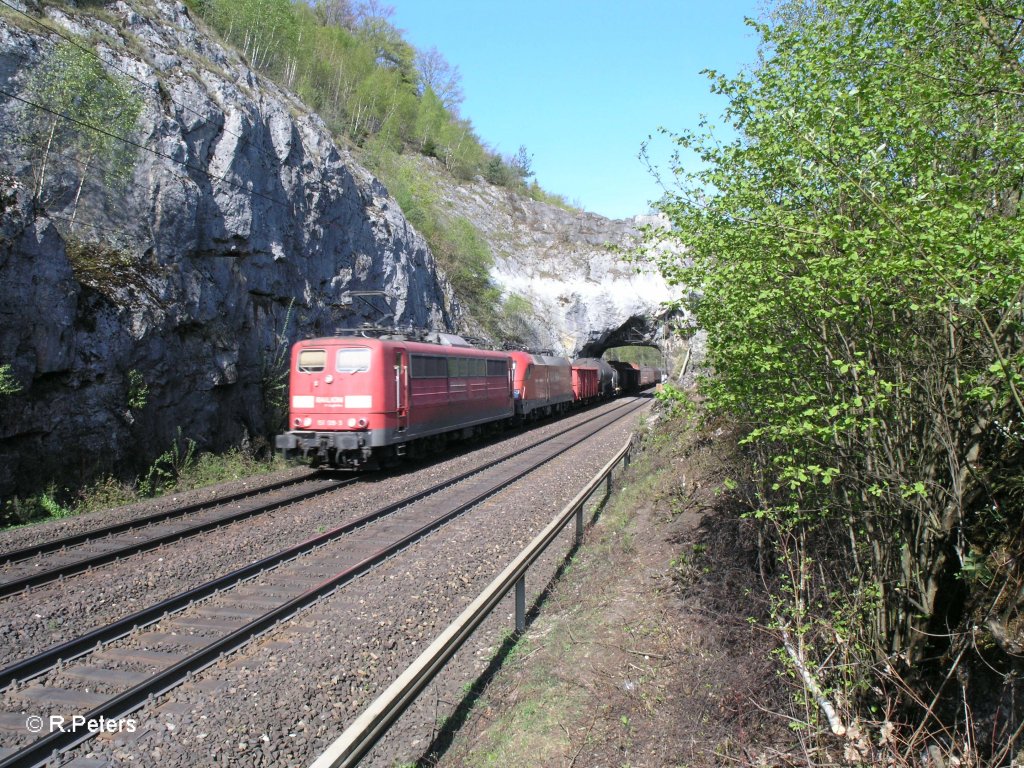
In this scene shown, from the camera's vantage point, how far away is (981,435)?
3672 millimetres

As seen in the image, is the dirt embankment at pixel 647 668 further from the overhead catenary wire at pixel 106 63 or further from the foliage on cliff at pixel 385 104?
the foliage on cliff at pixel 385 104

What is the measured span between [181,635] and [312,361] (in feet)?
29.3

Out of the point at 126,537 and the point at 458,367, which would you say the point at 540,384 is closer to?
the point at 458,367

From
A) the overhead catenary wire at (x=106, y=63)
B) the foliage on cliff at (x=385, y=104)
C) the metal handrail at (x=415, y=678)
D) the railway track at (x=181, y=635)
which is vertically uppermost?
the foliage on cliff at (x=385, y=104)

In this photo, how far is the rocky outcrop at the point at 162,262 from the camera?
477 inches

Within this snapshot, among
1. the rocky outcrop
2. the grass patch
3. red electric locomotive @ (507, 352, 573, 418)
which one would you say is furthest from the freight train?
red electric locomotive @ (507, 352, 573, 418)

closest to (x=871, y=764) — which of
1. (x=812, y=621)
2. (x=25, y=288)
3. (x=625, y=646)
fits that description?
(x=812, y=621)

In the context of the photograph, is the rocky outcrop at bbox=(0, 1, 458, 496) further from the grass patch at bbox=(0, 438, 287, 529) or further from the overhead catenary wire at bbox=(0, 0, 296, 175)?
the grass patch at bbox=(0, 438, 287, 529)

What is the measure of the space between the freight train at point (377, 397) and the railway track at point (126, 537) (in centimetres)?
158

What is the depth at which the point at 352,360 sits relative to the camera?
13.9 meters

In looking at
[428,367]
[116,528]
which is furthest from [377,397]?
[116,528]

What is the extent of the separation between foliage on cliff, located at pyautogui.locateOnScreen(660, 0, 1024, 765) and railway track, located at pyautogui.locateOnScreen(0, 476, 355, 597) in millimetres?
7760

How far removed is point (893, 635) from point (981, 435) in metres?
1.40

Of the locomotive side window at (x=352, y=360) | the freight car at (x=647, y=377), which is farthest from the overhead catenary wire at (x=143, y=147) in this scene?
the freight car at (x=647, y=377)
